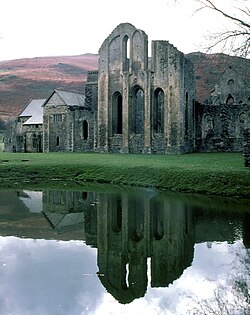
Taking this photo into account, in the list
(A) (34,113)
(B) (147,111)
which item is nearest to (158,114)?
(B) (147,111)

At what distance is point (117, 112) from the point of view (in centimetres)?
3953

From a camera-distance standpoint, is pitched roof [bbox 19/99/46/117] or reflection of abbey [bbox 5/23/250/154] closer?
reflection of abbey [bbox 5/23/250/154]

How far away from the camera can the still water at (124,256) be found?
6.90 m

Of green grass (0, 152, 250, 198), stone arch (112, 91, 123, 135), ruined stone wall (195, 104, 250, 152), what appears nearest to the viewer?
green grass (0, 152, 250, 198)

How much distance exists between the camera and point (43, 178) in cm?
2333

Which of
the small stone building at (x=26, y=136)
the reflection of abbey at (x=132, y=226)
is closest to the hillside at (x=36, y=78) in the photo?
the small stone building at (x=26, y=136)

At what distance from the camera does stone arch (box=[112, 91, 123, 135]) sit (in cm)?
3916

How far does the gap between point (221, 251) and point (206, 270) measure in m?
1.36

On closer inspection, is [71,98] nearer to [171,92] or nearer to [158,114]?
[158,114]

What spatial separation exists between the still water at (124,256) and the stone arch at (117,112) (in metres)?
23.4

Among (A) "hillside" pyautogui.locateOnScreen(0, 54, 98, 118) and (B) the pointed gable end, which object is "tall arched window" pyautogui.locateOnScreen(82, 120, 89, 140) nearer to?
(B) the pointed gable end

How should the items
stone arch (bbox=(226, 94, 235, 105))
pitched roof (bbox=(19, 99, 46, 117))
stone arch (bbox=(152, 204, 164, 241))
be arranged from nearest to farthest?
stone arch (bbox=(152, 204, 164, 241)) < stone arch (bbox=(226, 94, 235, 105)) < pitched roof (bbox=(19, 99, 46, 117))

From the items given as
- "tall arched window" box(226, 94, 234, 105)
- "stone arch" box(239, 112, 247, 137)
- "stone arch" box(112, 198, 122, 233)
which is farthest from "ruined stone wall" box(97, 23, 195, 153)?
"stone arch" box(112, 198, 122, 233)

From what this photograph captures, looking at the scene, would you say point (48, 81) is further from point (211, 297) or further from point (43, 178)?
point (211, 297)
